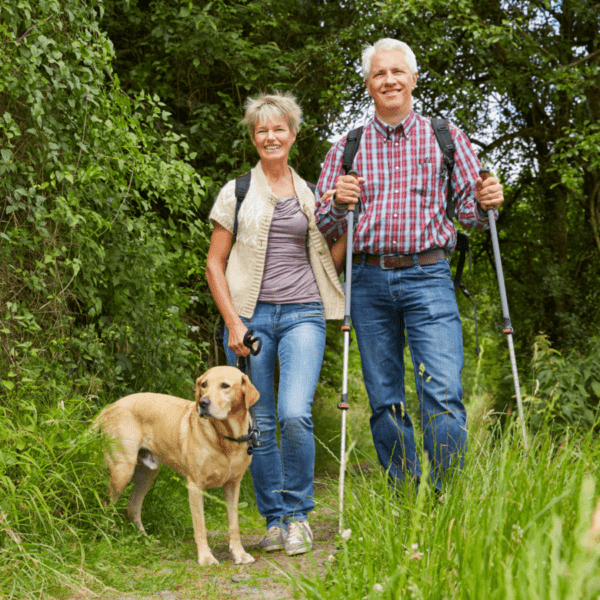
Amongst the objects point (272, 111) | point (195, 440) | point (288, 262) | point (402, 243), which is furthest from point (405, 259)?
point (195, 440)

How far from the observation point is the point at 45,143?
4.09m

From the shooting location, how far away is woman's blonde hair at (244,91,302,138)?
3.86 meters

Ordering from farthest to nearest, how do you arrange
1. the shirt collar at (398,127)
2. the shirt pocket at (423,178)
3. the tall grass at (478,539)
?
the shirt collar at (398,127)
the shirt pocket at (423,178)
the tall grass at (478,539)

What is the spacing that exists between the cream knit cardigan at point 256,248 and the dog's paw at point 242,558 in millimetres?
1238

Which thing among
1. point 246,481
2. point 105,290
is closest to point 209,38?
point 105,290

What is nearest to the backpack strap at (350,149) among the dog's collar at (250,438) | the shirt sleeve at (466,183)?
the shirt sleeve at (466,183)

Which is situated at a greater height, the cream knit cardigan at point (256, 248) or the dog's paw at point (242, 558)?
the cream knit cardigan at point (256, 248)

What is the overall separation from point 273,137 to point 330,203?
1.75 feet

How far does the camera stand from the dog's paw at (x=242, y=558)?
3.63 metres

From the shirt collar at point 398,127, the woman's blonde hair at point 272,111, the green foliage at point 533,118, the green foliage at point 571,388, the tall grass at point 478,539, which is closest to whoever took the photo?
the tall grass at point 478,539

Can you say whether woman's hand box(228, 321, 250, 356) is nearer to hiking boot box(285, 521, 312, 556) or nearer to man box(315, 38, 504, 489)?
man box(315, 38, 504, 489)

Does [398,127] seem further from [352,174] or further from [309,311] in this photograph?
[309,311]

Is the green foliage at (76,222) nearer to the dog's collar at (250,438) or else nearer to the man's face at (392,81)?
the dog's collar at (250,438)

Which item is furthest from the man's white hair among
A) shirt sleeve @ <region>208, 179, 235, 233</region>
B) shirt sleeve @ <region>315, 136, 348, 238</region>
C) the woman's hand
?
the woman's hand
